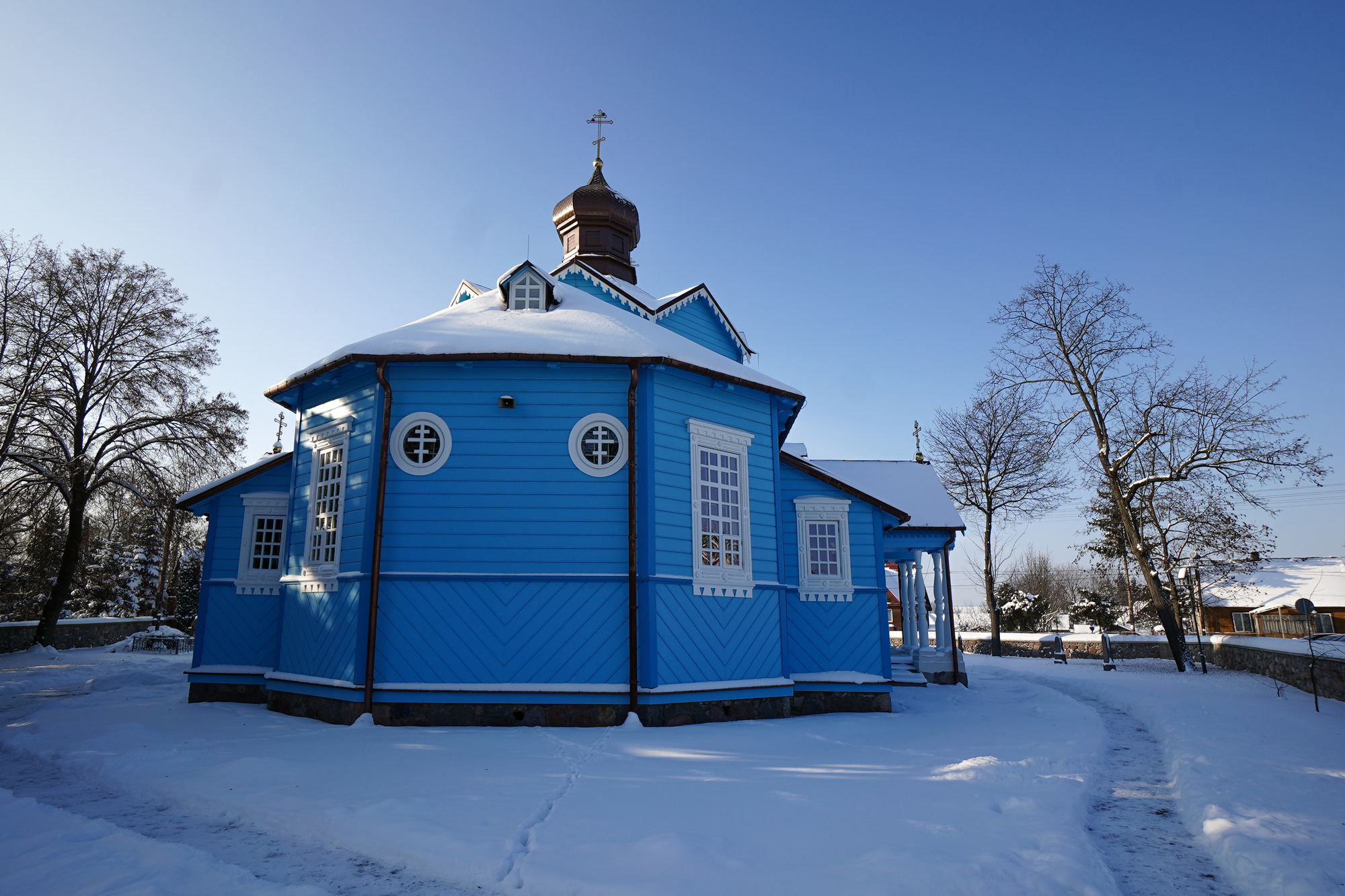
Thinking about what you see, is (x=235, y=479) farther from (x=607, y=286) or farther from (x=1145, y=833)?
(x=1145, y=833)

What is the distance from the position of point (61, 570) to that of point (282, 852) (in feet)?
68.0

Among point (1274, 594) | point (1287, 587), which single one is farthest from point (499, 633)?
point (1287, 587)

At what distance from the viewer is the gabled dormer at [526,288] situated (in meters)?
11.3

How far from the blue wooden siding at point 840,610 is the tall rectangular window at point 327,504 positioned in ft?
21.5

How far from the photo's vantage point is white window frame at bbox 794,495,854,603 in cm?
1224

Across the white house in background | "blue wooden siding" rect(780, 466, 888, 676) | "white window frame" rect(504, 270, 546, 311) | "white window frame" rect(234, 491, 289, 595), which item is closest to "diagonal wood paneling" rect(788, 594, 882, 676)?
"blue wooden siding" rect(780, 466, 888, 676)

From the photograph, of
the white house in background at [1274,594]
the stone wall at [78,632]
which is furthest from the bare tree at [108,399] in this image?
the white house in background at [1274,594]

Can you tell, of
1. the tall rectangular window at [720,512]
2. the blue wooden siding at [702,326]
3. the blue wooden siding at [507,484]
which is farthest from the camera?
the blue wooden siding at [702,326]

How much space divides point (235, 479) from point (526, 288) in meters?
5.79

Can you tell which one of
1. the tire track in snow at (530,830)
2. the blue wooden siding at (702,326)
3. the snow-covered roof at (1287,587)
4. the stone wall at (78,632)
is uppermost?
the blue wooden siding at (702,326)

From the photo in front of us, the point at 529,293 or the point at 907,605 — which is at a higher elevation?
the point at 529,293

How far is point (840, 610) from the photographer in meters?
12.2

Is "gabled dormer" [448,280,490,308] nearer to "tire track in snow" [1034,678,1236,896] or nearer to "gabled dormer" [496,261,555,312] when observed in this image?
"gabled dormer" [496,261,555,312]

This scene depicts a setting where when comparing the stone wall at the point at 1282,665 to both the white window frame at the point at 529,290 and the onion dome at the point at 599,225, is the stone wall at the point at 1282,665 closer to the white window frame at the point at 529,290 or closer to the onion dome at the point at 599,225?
the white window frame at the point at 529,290
